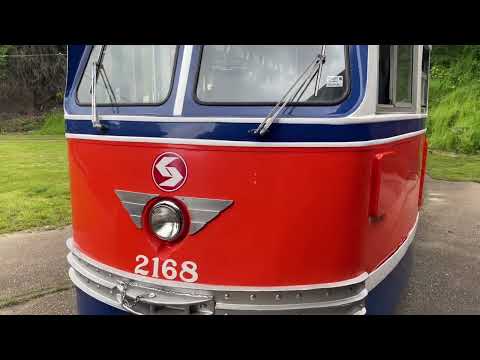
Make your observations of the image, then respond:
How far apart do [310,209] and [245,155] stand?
1.33 ft

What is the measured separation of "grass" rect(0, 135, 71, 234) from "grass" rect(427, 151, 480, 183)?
7922 millimetres

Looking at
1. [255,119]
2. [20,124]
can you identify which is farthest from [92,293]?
[20,124]

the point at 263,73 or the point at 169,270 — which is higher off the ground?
the point at 263,73

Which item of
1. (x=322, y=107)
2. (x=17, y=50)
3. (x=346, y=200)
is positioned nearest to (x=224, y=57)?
(x=322, y=107)

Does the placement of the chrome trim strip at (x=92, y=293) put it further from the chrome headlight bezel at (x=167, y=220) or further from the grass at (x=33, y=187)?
the grass at (x=33, y=187)

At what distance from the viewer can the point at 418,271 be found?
183 inches

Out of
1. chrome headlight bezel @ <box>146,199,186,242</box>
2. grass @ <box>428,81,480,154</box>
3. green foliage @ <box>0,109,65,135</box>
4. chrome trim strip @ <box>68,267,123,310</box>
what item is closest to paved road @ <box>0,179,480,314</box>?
chrome trim strip @ <box>68,267,123,310</box>

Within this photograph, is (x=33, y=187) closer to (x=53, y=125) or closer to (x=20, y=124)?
(x=53, y=125)

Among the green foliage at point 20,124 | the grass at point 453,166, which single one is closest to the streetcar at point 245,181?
the grass at point 453,166

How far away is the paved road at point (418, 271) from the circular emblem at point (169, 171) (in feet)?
6.60

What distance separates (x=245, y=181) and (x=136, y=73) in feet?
3.33

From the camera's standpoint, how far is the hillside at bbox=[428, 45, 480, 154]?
539 inches

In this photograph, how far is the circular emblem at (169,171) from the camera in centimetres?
229

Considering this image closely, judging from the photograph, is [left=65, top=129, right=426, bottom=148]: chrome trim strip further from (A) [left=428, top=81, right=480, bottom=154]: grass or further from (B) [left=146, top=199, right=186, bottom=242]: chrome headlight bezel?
(A) [left=428, top=81, right=480, bottom=154]: grass
